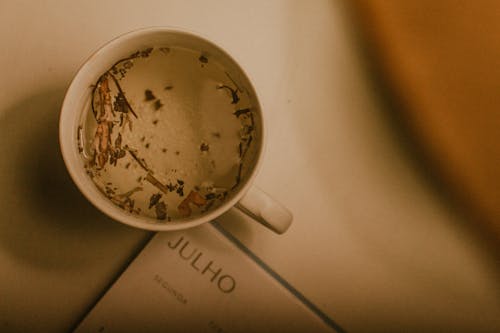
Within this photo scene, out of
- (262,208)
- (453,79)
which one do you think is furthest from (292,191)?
(453,79)

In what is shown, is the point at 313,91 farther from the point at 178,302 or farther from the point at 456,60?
the point at 178,302

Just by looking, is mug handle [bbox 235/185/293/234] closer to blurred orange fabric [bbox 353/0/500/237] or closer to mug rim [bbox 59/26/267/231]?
mug rim [bbox 59/26/267/231]

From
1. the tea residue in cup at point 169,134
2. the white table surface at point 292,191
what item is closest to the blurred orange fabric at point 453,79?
the white table surface at point 292,191

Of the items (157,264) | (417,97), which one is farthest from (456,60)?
(157,264)

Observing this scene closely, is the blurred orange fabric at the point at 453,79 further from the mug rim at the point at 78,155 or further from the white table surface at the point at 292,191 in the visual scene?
the mug rim at the point at 78,155

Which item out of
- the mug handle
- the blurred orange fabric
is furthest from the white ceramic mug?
the blurred orange fabric
